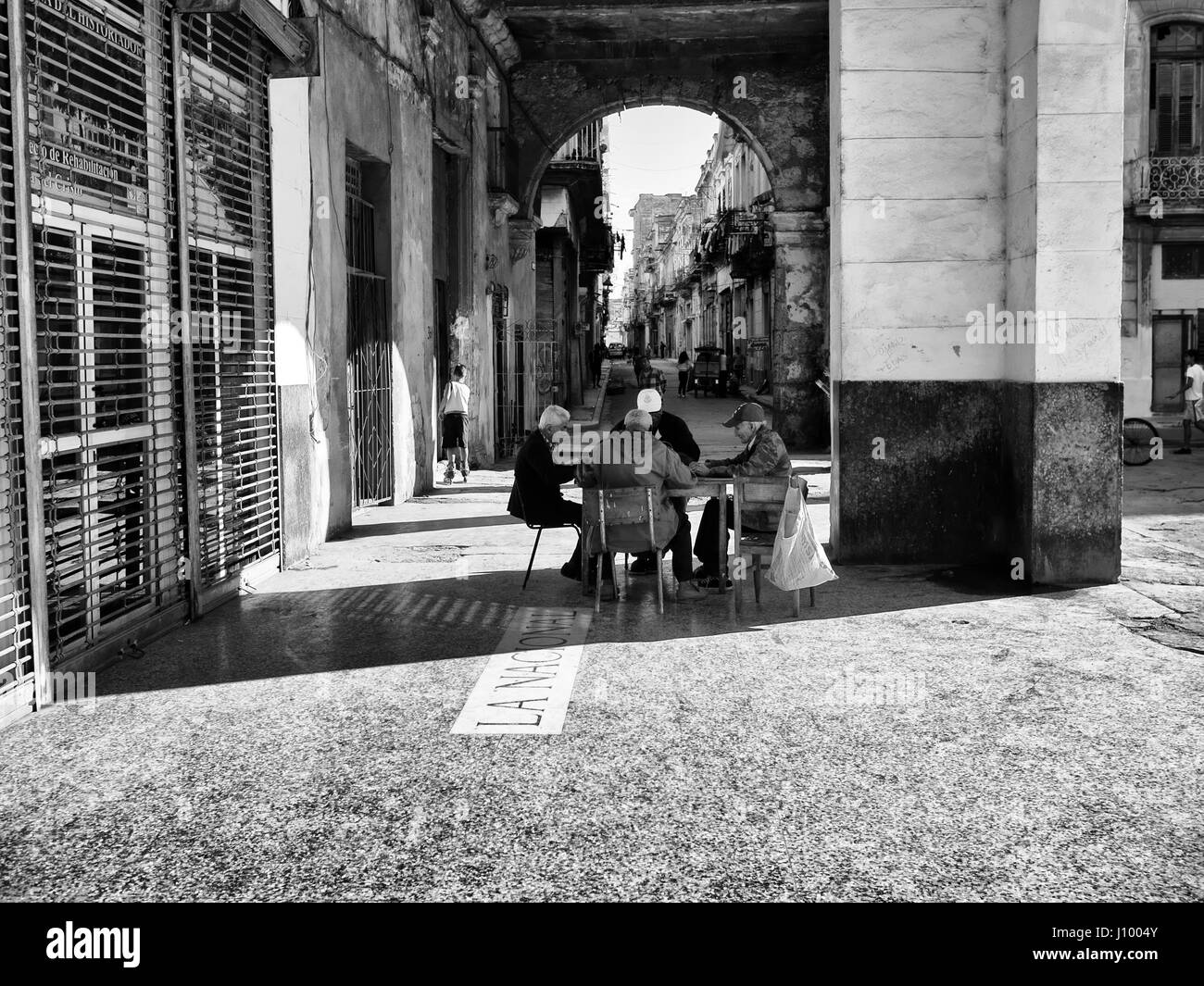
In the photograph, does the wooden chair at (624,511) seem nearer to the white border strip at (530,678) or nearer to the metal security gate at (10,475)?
the white border strip at (530,678)

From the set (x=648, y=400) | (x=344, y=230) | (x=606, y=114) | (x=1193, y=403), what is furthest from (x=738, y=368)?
(x=648, y=400)

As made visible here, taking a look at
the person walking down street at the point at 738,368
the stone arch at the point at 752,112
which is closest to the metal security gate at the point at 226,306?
the stone arch at the point at 752,112

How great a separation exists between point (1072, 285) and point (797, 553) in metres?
2.75

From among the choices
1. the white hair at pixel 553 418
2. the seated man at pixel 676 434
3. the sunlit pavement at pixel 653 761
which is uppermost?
the white hair at pixel 553 418

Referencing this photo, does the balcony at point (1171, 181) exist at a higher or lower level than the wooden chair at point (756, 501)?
higher

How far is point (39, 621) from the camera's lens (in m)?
5.39

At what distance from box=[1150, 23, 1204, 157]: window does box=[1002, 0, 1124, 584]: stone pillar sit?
718 inches

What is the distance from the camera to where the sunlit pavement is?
11.7 ft

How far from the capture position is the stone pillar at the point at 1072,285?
310 inches

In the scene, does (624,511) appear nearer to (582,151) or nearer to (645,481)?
(645,481)

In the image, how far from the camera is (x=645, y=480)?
7285 mm

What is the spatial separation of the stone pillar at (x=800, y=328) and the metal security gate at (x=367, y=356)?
8400 mm
